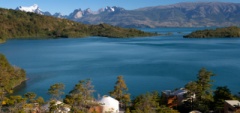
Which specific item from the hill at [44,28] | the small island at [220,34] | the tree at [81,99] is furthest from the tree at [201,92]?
the hill at [44,28]

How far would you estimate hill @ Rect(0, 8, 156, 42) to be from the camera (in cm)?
8962

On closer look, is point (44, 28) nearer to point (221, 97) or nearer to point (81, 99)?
point (221, 97)

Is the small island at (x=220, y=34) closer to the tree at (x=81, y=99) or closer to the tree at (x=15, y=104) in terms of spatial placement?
the tree at (x=81, y=99)

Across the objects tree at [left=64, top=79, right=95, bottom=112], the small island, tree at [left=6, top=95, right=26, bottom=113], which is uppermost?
tree at [left=6, top=95, right=26, bottom=113]

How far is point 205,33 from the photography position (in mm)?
85562

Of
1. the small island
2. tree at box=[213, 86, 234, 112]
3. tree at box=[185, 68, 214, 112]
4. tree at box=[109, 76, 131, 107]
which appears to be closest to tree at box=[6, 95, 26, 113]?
tree at box=[109, 76, 131, 107]

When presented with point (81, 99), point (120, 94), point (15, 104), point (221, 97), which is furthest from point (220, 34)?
point (15, 104)

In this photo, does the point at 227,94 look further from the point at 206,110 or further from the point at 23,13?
the point at 23,13

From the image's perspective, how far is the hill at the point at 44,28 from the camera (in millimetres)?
89625

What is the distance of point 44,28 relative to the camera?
9619 centimetres

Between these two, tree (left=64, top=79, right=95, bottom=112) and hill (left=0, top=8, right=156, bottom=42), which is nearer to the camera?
tree (left=64, top=79, right=95, bottom=112)

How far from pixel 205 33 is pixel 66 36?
120 ft

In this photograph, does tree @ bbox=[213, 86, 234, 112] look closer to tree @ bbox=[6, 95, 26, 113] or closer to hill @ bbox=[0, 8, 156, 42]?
tree @ bbox=[6, 95, 26, 113]

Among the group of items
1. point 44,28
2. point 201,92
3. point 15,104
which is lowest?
point 201,92
